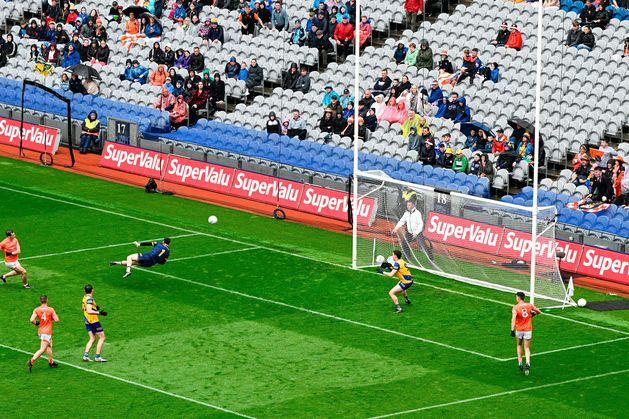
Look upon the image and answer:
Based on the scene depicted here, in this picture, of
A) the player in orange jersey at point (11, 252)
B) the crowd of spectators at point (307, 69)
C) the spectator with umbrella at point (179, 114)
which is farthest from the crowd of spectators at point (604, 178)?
the player in orange jersey at point (11, 252)

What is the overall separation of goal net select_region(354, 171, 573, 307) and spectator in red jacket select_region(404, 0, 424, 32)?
11.7 meters

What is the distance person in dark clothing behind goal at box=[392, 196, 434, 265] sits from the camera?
133 feet

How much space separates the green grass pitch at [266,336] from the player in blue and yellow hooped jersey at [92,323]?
28 centimetres

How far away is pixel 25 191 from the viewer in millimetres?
47250

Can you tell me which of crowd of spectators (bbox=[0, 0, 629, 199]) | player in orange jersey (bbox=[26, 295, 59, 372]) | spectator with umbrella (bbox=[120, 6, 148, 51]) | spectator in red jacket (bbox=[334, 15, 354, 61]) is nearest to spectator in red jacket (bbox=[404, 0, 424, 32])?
crowd of spectators (bbox=[0, 0, 629, 199])

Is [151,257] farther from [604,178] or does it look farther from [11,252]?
[604,178]

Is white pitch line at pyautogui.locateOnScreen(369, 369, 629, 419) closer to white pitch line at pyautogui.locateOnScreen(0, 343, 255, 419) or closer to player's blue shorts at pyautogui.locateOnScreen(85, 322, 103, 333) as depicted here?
white pitch line at pyautogui.locateOnScreen(0, 343, 255, 419)

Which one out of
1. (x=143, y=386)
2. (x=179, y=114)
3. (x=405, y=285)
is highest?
(x=179, y=114)

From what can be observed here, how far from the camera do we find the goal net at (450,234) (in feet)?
128

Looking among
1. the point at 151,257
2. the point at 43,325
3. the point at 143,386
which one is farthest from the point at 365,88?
the point at 143,386

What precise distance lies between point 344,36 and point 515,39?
22.9ft

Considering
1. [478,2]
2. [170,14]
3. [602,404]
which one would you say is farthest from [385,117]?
[602,404]

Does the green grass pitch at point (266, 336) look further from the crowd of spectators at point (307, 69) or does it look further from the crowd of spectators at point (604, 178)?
the crowd of spectators at point (307, 69)

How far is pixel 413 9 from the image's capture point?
170 ft
